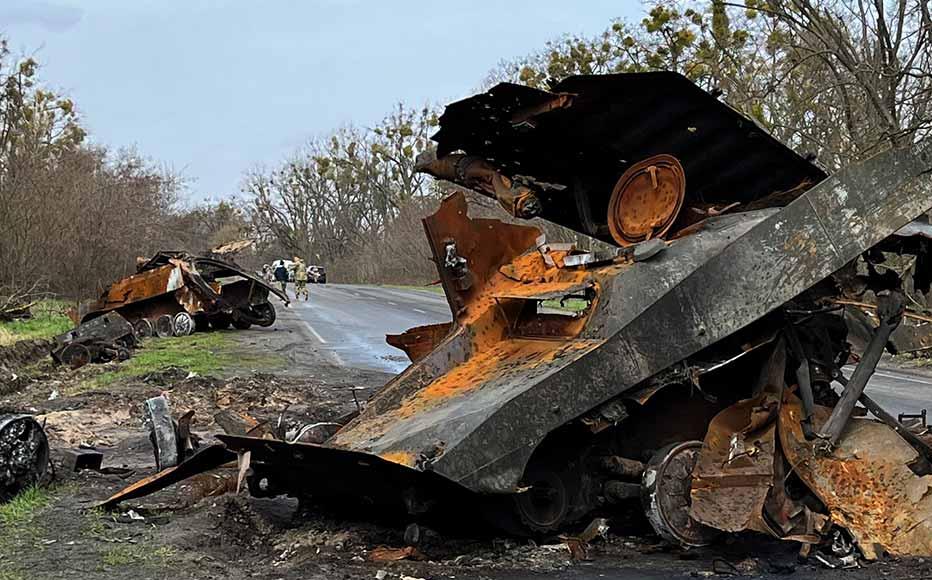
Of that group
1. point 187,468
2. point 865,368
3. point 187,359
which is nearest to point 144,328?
point 187,359

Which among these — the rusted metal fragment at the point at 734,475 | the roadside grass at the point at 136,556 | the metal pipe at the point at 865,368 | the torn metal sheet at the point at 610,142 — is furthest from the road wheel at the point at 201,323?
the metal pipe at the point at 865,368

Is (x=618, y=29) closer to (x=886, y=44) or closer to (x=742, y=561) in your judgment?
(x=886, y=44)

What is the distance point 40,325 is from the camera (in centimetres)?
2059

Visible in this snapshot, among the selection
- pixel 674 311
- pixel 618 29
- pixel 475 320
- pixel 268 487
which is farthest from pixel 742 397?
pixel 618 29

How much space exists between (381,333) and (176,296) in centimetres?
464

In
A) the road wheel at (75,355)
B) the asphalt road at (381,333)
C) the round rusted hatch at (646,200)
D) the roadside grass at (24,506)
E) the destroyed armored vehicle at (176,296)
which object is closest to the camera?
the roadside grass at (24,506)

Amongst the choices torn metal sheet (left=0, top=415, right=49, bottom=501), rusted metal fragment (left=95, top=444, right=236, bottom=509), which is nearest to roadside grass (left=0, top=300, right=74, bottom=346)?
torn metal sheet (left=0, top=415, right=49, bottom=501)

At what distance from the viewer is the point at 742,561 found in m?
5.17

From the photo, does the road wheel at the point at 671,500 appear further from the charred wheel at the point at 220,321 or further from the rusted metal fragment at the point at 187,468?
the charred wheel at the point at 220,321

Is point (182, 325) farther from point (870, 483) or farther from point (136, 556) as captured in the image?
point (870, 483)

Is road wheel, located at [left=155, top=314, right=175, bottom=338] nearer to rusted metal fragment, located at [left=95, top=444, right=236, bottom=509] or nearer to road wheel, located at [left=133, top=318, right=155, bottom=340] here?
road wheel, located at [left=133, top=318, right=155, bottom=340]

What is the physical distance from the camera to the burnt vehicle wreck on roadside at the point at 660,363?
5145mm

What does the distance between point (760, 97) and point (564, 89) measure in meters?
14.3

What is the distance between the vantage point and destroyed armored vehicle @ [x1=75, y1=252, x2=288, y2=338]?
21.4 metres
